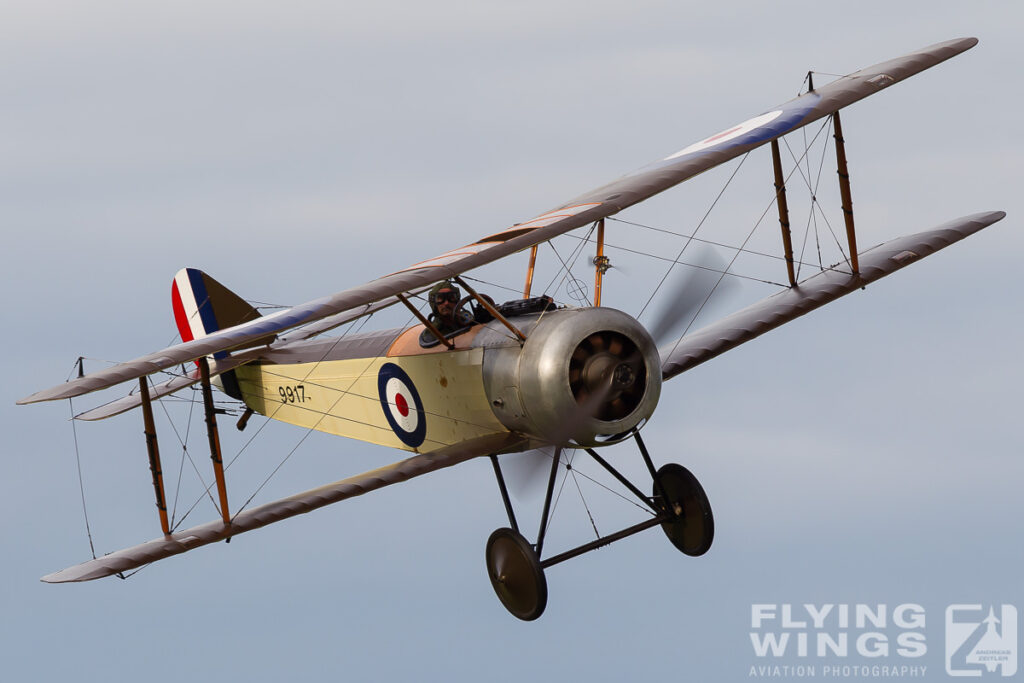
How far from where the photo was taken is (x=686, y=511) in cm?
1259

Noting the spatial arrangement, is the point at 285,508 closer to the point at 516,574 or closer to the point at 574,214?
the point at 516,574

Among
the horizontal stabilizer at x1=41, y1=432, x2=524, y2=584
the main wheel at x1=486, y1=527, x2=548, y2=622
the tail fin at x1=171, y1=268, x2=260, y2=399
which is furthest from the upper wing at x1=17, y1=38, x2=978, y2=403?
the tail fin at x1=171, y1=268, x2=260, y2=399

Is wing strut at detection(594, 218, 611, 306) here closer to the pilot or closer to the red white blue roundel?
the pilot

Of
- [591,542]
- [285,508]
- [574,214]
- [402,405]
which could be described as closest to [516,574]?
[591,542]

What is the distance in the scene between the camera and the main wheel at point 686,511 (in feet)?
40.9

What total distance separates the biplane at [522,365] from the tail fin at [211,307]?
1568mm

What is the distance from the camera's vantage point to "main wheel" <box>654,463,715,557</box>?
12.5 meters

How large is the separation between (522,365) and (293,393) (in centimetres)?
386

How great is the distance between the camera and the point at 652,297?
12.3m

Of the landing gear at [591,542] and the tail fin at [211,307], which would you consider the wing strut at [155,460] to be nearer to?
the landing gear at [591,542]

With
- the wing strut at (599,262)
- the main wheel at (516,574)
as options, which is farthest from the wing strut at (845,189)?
the main wheel at (516,574)

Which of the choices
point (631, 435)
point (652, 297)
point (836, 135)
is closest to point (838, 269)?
point (836, 135)

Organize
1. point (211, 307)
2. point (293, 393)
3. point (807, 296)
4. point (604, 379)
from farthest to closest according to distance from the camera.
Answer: point (211, 307)
point (293, 393)
point (807, 296)
point (604, 379)

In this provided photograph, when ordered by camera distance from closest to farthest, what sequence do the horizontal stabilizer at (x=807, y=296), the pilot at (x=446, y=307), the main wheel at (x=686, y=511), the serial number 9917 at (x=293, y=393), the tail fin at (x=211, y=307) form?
the pilot at (x=446, y=307)
the main wheel at (x=686, y=511)
the horizontal stabilizer at (x=807, y=296)
the serial number 9917 at (x=293, y=393)
the tail fin at (x=211, y=307)
